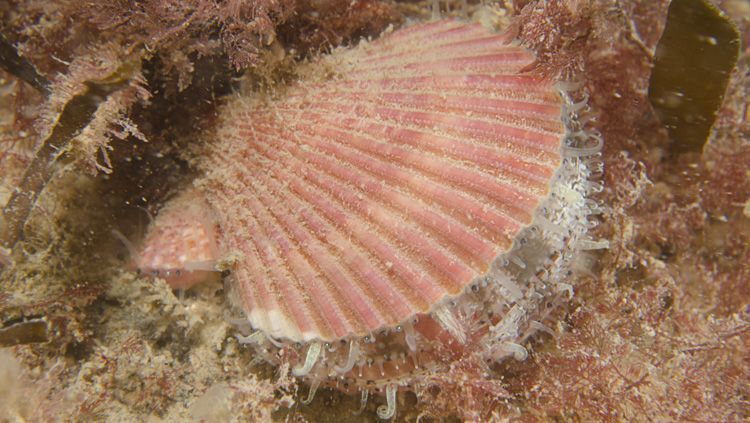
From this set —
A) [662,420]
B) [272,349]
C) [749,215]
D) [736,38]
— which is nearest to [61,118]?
[272,349]

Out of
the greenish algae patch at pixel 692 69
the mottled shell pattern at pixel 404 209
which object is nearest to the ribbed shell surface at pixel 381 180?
the mottled shell pattern at pixel 404 209

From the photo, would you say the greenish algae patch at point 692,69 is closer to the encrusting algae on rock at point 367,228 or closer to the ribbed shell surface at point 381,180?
the encrusting algae on rock at point 367,228

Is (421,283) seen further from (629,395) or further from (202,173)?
(202,173)

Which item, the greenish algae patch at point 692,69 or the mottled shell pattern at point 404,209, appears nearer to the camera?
Result: the mottled shell pattern at point 404,209

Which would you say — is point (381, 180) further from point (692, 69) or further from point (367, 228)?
point (692, 69)

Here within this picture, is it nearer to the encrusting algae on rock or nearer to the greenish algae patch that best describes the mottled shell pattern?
the encrusting algae on rock

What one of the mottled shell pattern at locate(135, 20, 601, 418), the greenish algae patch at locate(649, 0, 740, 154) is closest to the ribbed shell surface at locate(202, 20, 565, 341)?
the mottled shell pattern at locate(135, 20, 601, 418)

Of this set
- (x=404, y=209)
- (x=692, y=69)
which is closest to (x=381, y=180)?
(x=404, y=209)

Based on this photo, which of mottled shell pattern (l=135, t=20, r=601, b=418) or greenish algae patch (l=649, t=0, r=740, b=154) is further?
greenish algae patch (l=649, t=0, r=740, b=154)
